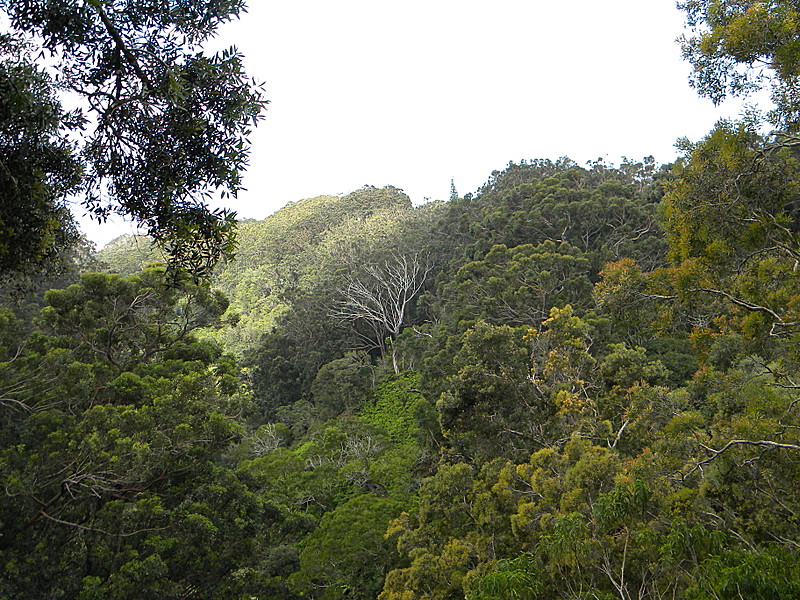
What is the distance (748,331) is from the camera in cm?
550

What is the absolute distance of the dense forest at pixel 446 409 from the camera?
3.68 m

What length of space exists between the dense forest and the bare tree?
8.70 m

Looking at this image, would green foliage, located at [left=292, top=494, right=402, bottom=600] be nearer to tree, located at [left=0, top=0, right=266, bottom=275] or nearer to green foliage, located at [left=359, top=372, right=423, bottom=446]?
green foliage, located at [left=359, top=372, right=423, bottom=446]

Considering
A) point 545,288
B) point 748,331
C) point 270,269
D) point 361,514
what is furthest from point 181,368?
point 270,269

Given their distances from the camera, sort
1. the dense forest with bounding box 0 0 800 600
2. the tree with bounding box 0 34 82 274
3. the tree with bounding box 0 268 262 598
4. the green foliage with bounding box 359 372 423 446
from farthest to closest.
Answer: the green foliage with bounding box 359 372 423 446 → the tree with bounding box 0 268 262 598 → the dense forest with bounding box 0 0 800 600 → the tree with bounding box 0 34 82 274

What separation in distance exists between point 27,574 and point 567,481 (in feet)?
27.0

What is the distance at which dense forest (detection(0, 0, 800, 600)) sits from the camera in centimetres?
368

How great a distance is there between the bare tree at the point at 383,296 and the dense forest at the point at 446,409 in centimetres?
870

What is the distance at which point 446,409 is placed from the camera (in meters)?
10.8

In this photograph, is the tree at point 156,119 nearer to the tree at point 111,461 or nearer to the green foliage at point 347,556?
the tree at point 111,461

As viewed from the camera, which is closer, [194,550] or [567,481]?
[567,481]

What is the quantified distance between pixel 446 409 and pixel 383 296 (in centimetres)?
2004

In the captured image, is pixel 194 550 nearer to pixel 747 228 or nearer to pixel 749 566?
pixel 749 566

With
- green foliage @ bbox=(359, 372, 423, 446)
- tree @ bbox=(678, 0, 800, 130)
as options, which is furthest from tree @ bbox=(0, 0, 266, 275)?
green foliage @ bbox=(359, 372, 423, 446)
